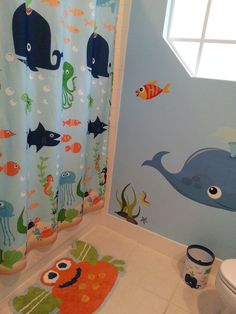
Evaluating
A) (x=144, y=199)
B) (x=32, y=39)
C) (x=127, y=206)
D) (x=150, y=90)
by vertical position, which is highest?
(x=32, y=39)

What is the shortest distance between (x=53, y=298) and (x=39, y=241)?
13.1 inches

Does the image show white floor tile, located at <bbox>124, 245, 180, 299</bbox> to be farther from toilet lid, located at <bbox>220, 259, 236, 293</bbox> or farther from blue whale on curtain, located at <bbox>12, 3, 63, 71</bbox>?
blue whale on curtain, located at <bbox>12, 3, 63, 71</bbox>

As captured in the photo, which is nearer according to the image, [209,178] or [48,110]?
[48,110]

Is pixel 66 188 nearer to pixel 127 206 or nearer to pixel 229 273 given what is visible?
pixel 127 206

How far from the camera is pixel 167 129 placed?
1.63 m

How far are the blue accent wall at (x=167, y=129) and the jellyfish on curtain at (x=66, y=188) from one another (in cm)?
47

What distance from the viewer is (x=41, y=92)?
1.14 meters

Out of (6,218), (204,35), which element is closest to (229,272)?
(6,218)

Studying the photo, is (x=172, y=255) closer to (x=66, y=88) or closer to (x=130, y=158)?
(x=130, y=158)

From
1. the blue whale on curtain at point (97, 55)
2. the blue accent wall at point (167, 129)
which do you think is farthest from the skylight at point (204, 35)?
the blue whale on curtain at point (97, 55)

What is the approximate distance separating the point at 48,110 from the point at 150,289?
4.07ft

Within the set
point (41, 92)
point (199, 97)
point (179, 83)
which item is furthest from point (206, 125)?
point (41, 92)

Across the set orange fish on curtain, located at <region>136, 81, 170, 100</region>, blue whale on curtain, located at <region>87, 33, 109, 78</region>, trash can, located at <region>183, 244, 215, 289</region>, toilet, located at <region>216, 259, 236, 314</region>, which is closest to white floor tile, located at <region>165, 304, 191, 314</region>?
trash can, located at <region>183, 244, 215, 289</region>

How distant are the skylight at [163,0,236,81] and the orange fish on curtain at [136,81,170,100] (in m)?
0.18
